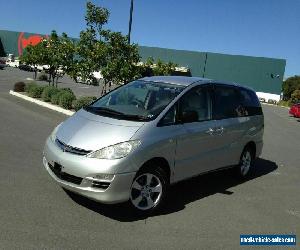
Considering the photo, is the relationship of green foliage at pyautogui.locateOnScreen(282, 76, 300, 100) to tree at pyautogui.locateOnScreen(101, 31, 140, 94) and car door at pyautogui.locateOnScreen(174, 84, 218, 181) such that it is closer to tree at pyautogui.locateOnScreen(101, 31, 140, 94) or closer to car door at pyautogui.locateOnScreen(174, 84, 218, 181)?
tree at pyautogui.locateOnScreen(101, 31, 140, 94)

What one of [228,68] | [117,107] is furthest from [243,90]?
[228,68]

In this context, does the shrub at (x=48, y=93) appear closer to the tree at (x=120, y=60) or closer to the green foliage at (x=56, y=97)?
the green foliage at (x=56, y=97)

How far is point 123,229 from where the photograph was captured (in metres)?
5.15

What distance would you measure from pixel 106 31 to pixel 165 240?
13152 millimetres

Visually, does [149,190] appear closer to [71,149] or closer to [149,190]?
[149,190]

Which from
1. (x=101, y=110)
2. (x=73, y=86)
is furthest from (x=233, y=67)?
(x=101, y=110)

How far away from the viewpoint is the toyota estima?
522cm

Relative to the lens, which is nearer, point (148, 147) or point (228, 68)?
point (148, 147)

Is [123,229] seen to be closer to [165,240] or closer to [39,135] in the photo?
[165,240]

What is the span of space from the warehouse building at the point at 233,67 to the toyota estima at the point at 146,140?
5887cm

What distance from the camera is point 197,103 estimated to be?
6.62 meters

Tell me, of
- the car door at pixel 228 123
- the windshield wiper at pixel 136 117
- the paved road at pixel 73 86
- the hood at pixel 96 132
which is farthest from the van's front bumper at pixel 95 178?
the paved road at pixel 73 86

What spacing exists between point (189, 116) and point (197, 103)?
1.60ft

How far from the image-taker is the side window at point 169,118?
5.85m
